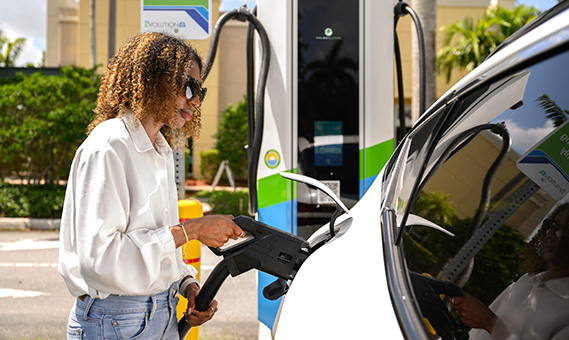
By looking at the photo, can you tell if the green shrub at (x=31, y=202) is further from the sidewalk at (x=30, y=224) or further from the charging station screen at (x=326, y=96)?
the charging station screen at (x=326, y=96)

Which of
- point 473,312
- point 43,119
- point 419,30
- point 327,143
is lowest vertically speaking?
point 473,312

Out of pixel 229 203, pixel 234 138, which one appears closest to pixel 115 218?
pixel 229 203

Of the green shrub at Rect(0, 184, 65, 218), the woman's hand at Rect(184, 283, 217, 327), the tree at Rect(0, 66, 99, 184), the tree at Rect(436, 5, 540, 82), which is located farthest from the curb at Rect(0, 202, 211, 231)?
the tree at Rect(436, 5, 540, 82)

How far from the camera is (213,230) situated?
185cm

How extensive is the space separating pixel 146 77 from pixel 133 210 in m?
0.43

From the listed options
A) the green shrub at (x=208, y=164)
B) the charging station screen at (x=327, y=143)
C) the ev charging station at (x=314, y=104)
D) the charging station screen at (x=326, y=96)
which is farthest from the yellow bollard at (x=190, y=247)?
the green shrub at (x=208, y=164)

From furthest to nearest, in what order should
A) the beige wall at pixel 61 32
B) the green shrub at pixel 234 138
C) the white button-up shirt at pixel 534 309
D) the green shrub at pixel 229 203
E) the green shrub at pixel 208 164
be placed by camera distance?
1. the beige wall at pixel 61 32
2. the green shrub at pixel 208 164
3. the green shrub at pixel 234 138
4. the green shrub at pixel 229 203
5. the white button-up shirt at pixel 534 309

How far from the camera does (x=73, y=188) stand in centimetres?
174

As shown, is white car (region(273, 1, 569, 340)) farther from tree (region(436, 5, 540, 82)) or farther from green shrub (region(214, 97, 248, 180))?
tree (region(436, 5, 540, 82))

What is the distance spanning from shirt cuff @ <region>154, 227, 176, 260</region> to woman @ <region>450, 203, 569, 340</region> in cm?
84

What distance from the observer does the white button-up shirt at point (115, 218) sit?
167cm

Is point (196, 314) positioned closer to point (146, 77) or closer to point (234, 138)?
point (146, 77)

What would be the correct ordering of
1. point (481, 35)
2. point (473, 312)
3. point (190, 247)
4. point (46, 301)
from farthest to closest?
point (481, 35), point (46, 301), point (190, 247), point (473, 312)

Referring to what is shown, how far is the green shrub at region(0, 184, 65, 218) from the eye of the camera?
1039 centimetres
